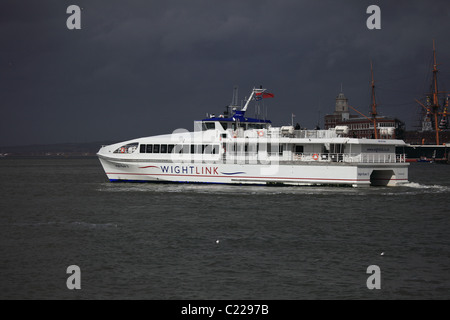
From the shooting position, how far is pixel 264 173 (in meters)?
38.8

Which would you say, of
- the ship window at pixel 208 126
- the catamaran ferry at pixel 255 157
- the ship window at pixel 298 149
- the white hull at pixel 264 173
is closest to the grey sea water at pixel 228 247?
the white hull at pixel 264 173

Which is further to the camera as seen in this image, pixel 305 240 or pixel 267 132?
pixel 267 132

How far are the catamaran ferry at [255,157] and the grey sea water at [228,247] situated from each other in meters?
4.24

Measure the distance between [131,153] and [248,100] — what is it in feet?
35.7

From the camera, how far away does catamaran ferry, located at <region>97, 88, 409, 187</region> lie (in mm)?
37250

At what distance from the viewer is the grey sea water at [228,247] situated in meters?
14.5

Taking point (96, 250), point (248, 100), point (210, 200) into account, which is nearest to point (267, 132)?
point (248, 100)

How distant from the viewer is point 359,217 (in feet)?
84.9

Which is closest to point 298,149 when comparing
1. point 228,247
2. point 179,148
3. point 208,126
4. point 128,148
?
point 208,126

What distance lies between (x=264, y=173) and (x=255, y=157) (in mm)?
→ 1489

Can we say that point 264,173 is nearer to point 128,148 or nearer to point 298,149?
point 298,149

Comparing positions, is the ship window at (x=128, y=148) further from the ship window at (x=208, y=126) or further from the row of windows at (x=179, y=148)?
the ship window at (x=208, y=126)

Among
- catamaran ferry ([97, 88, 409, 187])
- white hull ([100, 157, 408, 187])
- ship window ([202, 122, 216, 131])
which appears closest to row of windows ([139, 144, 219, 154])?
catamaran ferry ([97, 88, 409, 187])
